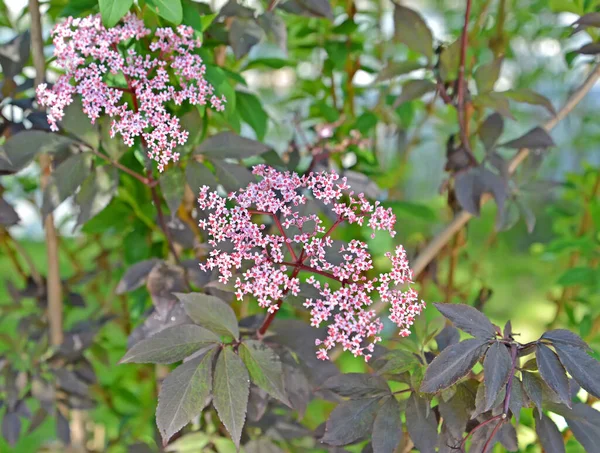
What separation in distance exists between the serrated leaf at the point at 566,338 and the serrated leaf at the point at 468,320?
0.14ft

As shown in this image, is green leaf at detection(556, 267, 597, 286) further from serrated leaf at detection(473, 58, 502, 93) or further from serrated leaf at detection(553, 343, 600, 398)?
serrated leaf at detection(553, 343, 600, 398)

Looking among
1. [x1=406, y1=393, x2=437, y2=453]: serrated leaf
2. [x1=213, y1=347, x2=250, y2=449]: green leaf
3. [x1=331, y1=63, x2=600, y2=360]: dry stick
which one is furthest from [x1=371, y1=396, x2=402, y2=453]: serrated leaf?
[x1=331, y1=63, x2=600, y2=360]: dry stick

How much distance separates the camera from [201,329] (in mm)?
533

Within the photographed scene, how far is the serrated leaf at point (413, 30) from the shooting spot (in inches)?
29.3

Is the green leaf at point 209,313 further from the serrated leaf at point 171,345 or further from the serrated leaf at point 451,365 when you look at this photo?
the serrated leaf at point 451,365

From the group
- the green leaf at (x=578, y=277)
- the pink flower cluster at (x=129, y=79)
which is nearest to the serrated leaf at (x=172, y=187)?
the pink flower cluster at (x=129, y=79)

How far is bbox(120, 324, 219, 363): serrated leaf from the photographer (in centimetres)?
50

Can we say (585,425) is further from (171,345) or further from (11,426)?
(11,426)

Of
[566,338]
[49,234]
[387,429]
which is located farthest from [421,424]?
[49,234]

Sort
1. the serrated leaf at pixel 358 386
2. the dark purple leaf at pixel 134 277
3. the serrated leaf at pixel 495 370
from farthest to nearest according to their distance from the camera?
the dark purple leaf at pixel 134 277
the serrated leaf at pixel 358 386
the serrated leaf at pixel 495 370

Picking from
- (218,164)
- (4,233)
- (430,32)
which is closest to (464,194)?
(430,32)

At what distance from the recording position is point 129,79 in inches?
22.7

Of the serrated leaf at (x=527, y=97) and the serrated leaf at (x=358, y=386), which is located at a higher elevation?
the serrated leaf at (x=527, y=97)

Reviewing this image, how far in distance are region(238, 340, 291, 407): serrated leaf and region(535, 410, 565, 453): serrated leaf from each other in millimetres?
222
